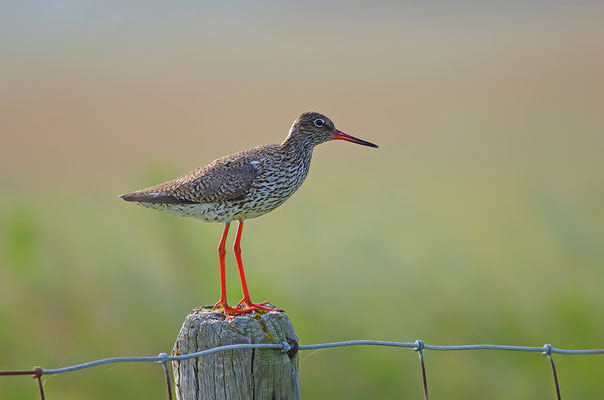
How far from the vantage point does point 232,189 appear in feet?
15.3

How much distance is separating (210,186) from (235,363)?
1763 mm

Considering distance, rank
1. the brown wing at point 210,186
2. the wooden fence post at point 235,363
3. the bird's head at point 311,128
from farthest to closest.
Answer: the bird's head at point 311,128, the brown wing at point 210,186, the wooden fence post at point 235,363

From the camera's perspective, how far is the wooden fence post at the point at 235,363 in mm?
3131

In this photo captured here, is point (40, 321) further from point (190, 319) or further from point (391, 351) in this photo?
point (190, 319)

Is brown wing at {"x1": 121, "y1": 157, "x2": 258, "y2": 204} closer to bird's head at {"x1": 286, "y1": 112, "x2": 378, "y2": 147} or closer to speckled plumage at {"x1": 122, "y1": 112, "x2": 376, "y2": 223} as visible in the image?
speckled plumage at {"x1": 122, "y1": 112, "x2": 376, "y2": 223}

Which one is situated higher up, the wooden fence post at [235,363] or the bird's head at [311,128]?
the bird's head at [311,128]

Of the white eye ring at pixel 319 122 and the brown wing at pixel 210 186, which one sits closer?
the brown wing at pixel 210 186

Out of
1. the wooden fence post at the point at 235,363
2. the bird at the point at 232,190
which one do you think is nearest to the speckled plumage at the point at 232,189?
the bird at the point at 232,190

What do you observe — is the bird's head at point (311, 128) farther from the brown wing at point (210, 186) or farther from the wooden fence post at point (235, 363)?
the wooden fence post at point (235, 363)

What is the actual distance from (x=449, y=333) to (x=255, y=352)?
5.66 metres

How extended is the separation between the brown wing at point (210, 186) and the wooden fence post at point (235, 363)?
4.88 ft

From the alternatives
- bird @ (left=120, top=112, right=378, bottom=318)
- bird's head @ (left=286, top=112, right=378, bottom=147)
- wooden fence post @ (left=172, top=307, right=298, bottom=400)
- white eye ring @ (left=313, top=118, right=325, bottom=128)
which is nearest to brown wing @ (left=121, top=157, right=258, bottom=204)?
bird @ (left=120, top=112, right=378, bottom=318)

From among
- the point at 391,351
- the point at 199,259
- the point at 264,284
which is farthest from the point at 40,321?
the point at 391,351

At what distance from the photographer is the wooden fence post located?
3131 millimetres
